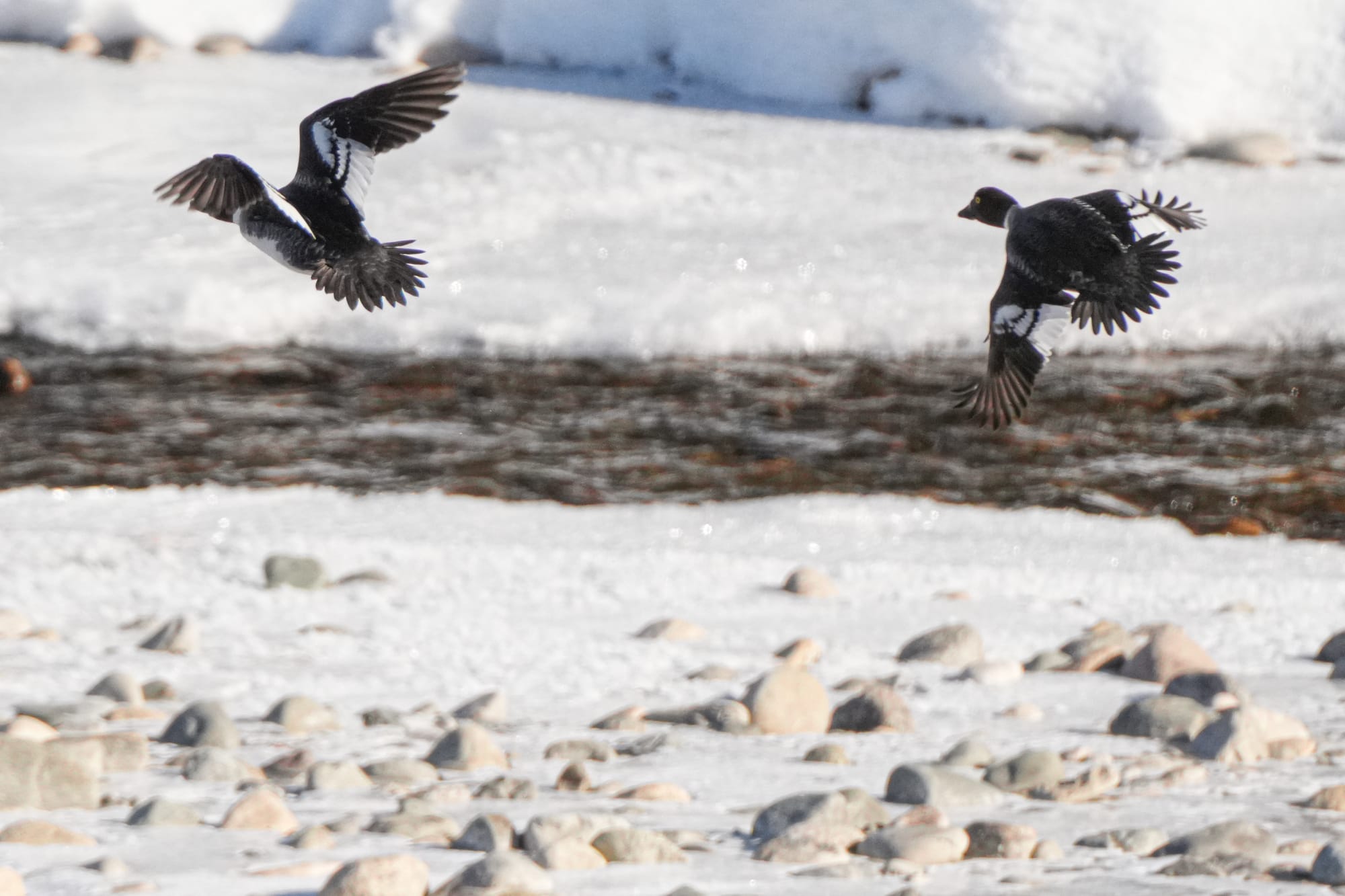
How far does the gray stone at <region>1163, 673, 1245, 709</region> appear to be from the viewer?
346 cm

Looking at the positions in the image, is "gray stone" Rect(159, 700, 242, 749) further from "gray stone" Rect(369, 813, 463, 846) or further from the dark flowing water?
the dark flowing water

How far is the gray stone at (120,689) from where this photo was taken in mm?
3428

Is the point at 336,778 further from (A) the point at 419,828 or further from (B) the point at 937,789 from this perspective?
(B) the point at 937,789

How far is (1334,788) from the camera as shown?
285 centimetres

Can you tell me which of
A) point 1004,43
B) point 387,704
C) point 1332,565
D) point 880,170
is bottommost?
point 387,704

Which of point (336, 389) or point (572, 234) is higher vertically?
point (572, 234)

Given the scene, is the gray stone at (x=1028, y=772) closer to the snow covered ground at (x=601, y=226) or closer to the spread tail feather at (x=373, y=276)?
the spread tail feather at (x=373, y=276)

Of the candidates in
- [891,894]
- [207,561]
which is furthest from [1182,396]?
[891,894]

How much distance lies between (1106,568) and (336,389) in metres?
3.12

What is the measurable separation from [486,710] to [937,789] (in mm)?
964

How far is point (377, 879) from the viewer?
235 cm

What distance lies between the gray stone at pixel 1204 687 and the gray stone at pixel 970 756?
20.8 inches

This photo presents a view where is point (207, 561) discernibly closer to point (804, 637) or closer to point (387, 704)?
point (387, 704)

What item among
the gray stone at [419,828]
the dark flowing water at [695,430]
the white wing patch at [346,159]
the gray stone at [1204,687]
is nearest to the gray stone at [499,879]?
the gray stone at [419,828]
